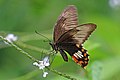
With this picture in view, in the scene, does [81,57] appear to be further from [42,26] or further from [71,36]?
[42,26]

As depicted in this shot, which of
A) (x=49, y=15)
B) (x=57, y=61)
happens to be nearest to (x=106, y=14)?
(x=49, y=15)

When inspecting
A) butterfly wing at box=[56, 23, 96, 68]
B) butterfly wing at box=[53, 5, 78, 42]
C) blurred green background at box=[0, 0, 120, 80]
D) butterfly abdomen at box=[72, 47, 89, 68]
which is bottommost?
butterfly abdomen at box=[72, 47, 89, 68]

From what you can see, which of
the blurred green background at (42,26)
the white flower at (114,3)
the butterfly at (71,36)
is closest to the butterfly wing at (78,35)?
the butterfly at (71,36)

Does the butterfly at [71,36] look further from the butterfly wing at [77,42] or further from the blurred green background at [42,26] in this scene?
the blurred green background at [42,26]

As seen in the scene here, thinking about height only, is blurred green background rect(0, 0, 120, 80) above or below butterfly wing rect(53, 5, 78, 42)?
above

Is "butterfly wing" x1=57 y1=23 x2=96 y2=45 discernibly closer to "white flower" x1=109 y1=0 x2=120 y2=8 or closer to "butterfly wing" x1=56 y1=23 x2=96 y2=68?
"butterfly wing" x1=56 y1=23 x2=96 y2=68

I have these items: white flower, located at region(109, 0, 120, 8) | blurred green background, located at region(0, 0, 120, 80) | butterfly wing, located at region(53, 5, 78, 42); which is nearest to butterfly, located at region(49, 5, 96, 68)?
butterfly wing, located at region(53, 5, 78, 42)

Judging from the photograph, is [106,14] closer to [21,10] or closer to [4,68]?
[21,10]
